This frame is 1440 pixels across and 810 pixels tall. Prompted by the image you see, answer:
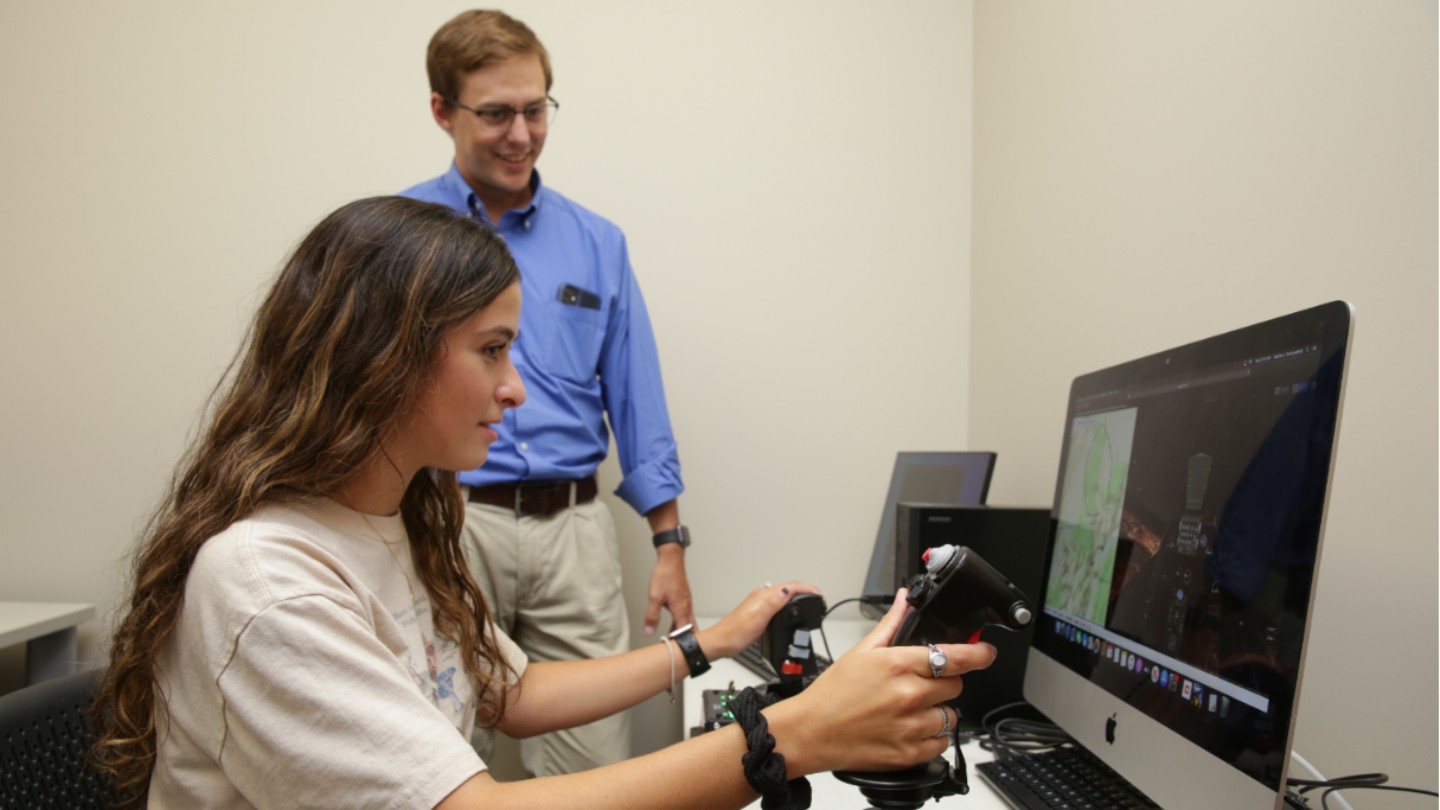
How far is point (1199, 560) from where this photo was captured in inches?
30.6

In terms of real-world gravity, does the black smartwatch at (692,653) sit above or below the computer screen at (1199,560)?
below

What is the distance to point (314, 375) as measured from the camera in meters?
0.83

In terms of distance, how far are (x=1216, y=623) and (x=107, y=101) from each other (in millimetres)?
2570

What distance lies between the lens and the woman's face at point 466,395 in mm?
880

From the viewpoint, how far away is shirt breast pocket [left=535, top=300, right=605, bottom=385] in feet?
5.85

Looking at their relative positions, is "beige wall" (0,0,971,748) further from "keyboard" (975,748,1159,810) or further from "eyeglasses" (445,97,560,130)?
"keyboard" (975,748,1159,810)

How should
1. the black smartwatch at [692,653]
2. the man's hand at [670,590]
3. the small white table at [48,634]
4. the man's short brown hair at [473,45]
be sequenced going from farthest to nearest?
the small white table at [48,634], the man's hand at [670,590], the man's short brown hair at [473,45], the black smartwatch at [692,653]

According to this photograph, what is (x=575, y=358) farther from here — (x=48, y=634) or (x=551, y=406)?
(x=48, y=634)

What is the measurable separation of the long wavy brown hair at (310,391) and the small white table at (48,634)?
1392 mm

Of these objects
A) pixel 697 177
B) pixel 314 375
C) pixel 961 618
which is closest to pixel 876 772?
pixel 961 618

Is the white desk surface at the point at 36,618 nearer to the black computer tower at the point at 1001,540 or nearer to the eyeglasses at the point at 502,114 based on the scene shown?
the eyeglasses at the point at 502,114

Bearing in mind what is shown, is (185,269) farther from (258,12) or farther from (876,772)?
(876,772)

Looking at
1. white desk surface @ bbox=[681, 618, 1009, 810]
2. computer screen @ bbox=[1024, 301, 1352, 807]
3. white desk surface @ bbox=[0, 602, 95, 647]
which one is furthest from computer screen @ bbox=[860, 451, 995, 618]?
white desk surface @ bbox=[0, 602, 95, 647]

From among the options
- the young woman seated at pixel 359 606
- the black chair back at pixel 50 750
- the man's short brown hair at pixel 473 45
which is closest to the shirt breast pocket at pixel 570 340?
the man's short brown hair at pixel 473 45
